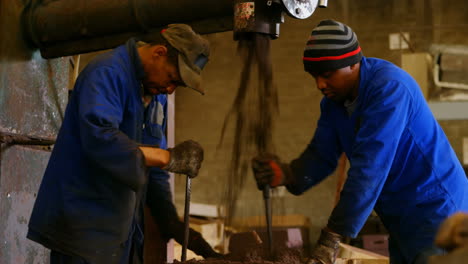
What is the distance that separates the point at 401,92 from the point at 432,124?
22 cm

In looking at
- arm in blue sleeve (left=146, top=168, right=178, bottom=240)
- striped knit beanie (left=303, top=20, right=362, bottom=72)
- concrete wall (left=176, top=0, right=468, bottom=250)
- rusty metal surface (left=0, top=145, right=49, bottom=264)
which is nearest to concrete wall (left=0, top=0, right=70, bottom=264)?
rusty metal surface (left=0, top=145, right=49, bottom=264)

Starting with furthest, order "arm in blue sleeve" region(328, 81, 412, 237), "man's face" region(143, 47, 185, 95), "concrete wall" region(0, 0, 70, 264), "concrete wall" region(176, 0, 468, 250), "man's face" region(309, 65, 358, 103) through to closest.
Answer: "concrete wall" region(176, 0, 468, 250) → "concrete wall" region(0, 0, 70, 264) → "man's face" region(143, 47, 185, 95) → "man's face" region(309, 65, 358, 103) → "arm in blue sleeve" region(328, 81, 412, 237)

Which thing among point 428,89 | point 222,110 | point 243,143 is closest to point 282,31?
point 222,110

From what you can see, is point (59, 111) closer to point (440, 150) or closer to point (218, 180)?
point (440, 150)

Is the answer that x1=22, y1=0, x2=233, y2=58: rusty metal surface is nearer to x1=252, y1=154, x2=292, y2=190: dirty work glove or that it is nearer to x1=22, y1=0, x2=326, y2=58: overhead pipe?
x1=22, y1=0, x2=326, y2=58: overhead pipe

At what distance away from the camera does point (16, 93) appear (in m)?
3.12

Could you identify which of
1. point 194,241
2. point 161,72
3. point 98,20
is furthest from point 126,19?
point 194,241

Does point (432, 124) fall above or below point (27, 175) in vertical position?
above

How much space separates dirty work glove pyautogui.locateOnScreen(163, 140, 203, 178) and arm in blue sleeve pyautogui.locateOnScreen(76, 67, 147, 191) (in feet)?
0.55

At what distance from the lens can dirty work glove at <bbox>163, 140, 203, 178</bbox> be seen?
7.84 ft

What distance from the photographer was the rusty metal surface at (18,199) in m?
2.95

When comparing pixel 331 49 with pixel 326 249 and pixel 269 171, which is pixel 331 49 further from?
pixel 326 249

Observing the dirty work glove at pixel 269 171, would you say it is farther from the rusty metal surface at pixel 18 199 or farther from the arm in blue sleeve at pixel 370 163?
the rusty metal surface at pixel 18 199

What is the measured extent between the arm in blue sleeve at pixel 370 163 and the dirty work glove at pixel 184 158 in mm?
669
